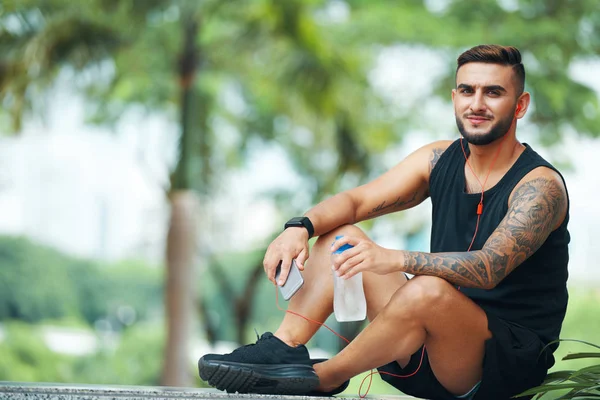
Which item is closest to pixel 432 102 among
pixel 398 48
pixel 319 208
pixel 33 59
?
pixel 398 48

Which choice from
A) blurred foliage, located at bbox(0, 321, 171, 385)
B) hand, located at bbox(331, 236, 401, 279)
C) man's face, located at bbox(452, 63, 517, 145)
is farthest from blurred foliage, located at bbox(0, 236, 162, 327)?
hand, located at bbox(331, 236, 401, 279)

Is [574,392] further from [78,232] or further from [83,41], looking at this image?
[78,232]

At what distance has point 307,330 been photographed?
2670 mm

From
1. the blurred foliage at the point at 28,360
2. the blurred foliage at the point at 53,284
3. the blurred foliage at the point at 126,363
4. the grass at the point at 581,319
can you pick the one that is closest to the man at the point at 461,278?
the grass at the point at 581,319

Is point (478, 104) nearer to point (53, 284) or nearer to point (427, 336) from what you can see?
point (427, 336)

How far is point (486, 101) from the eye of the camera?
8.63 feet

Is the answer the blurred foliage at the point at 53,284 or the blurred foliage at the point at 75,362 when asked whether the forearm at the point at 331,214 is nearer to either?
the blurred foliage at the point at 75,362

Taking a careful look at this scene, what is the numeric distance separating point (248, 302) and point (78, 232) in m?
3.66

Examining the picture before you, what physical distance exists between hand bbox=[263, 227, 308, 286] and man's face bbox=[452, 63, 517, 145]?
0.62 m

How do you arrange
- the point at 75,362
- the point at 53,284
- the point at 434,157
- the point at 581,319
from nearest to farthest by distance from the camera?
the point at 434,157 → the point at 581,319 → the point at 75,362 → the point at 53,284

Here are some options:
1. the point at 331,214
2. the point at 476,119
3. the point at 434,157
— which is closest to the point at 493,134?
the point at 476,119

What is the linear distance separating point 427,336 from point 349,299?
28 centimetres

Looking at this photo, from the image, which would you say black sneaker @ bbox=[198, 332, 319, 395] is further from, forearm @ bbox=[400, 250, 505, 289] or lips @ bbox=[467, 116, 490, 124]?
lips @ bbox=[467, 116, 490, 124]

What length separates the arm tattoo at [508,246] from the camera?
2.38 metres
